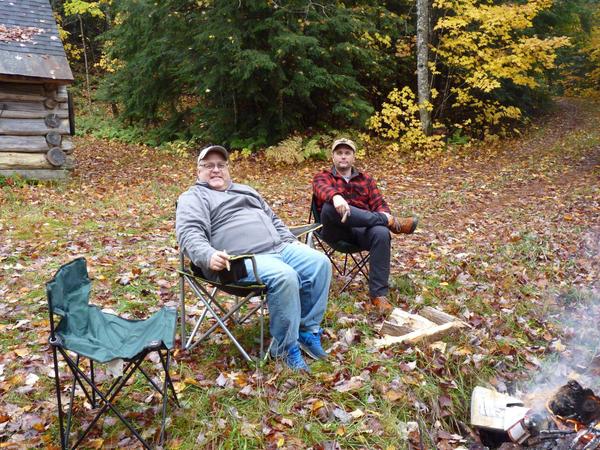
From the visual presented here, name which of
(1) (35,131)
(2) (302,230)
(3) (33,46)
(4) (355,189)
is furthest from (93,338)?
(3) (33,46)

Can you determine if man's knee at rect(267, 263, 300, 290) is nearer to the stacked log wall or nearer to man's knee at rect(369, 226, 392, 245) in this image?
man's knee at rect(369, 226, 392, 245)

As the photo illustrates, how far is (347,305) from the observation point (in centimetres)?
418

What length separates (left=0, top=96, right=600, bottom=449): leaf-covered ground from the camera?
8.93ft

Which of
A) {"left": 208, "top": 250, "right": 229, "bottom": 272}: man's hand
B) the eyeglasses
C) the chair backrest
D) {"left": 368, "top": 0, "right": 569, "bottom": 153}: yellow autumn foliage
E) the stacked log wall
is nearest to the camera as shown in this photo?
the chair backrest

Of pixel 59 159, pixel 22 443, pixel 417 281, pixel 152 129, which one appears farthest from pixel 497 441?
pixel 152 129

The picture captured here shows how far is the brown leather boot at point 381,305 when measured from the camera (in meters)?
4.05

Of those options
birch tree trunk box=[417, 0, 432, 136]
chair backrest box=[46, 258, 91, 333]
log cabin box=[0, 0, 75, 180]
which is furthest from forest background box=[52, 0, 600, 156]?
chair backrest box=[46, 258, 91, 333]

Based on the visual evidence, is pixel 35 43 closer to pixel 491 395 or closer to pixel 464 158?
pixel 464 158

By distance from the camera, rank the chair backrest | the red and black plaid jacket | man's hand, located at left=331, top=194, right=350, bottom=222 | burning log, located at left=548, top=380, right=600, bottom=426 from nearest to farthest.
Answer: the chair backrest < burning log, located at left=548, top=380, right=600, bottom=426 < man's hand, located at left=331, top=194, right=350, bottom=222 < the red and black plaid jacket

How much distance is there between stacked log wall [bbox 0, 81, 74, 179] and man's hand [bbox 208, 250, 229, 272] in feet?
25.1

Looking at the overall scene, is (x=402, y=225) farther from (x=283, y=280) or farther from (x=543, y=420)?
(x=543, y=420)

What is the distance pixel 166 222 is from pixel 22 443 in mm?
4423

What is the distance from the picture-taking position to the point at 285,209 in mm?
7535

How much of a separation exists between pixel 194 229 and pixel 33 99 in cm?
768
